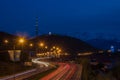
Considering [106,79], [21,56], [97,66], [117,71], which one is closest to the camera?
[106,79]

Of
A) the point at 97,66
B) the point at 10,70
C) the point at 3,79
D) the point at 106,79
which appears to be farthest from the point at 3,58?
the point at 106,79

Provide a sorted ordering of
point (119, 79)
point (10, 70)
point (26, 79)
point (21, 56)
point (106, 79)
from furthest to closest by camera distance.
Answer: point (21, 56)
point (10, 70)
point (119, 79)
point (26, 79)
point (106, 79)

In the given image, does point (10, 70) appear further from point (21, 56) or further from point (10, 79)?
point (21, 56)

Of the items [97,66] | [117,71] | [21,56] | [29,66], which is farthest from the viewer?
[97,66]

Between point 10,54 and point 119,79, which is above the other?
point 10,54

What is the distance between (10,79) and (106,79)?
22118mm

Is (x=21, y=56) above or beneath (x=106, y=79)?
above

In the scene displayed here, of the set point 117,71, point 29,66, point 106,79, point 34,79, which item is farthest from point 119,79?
point 29,66

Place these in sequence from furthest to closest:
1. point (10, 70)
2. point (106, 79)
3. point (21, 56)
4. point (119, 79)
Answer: point (21, 56), point (10, 70), point (119, 79), point (106, 79)

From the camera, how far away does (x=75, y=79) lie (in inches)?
3167

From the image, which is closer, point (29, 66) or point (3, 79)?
point (3, 79)

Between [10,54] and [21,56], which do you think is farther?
[21,56]

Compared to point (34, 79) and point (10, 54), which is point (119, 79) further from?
point (10, 54)

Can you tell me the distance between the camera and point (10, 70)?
10106cm
